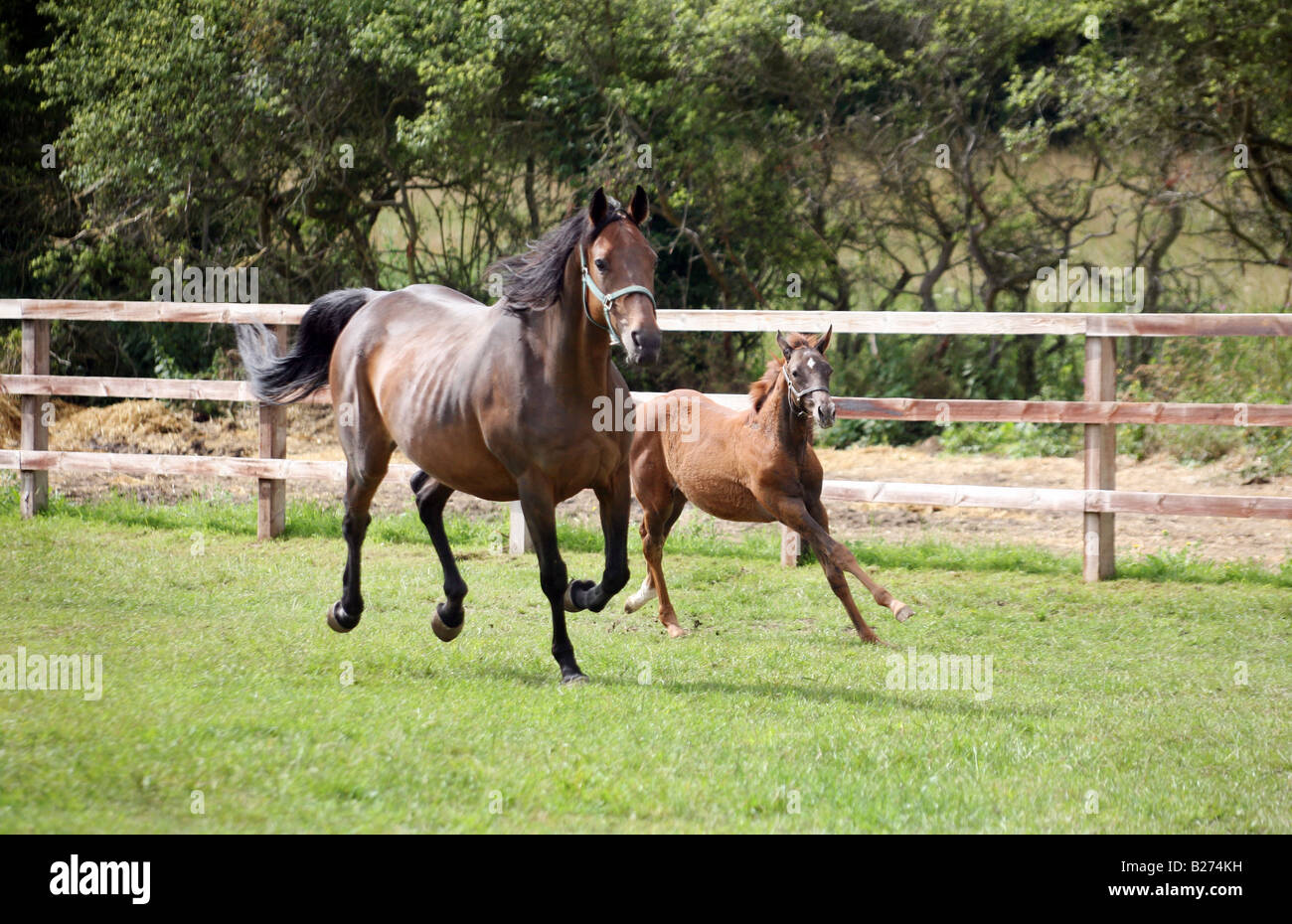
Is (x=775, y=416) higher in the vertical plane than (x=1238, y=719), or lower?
higher

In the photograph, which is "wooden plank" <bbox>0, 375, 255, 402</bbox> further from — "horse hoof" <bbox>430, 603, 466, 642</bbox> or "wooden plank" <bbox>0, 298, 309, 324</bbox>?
"horse hoof" <bbox>430, 603, 466, 642</bbox>

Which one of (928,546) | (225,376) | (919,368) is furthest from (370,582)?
(919,368)

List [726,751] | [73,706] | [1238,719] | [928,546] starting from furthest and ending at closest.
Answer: [928,546] < [1238,719] < [73,706] < [726,751]

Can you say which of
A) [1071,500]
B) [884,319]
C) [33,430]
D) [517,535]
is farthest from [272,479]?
[1071,500]

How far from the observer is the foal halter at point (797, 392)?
7180mm

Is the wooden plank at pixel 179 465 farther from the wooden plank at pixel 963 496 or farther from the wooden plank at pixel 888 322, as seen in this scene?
the wooden plank at pixel 963 496

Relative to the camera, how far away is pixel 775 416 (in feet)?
24.9

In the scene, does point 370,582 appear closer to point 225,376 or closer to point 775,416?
point 775,416

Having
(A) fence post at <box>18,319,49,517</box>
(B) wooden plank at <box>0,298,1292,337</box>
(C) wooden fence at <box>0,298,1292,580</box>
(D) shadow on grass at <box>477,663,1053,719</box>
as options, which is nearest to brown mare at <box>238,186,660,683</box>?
(D) shadow on grass at <box>477,663,1053,719</box>

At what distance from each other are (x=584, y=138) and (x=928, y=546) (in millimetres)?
7750

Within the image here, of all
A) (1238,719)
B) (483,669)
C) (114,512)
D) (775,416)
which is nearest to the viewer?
(1238,719)

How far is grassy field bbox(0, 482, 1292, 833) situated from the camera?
4.18m

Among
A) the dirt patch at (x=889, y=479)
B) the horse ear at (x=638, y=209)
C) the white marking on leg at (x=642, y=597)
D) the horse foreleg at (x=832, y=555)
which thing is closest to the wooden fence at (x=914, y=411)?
the dirt patch at (x=889, y=479)

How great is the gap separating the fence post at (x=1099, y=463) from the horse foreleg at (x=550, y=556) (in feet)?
14.1
